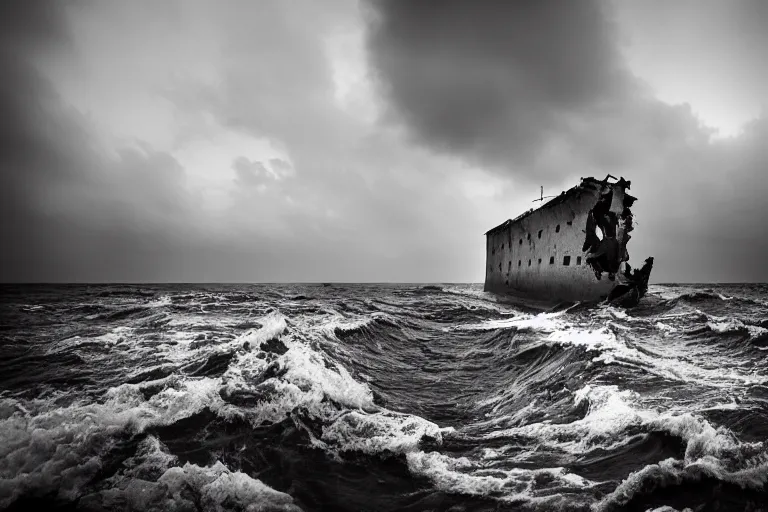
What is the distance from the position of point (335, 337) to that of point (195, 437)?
663cm

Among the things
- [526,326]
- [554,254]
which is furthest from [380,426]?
[554,254]

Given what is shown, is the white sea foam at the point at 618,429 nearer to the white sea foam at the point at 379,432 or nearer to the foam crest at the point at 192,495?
the white sea foam at the point at 379,432

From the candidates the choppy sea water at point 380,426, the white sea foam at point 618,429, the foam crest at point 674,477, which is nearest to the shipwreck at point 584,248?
the choppy sea water at point 380,426

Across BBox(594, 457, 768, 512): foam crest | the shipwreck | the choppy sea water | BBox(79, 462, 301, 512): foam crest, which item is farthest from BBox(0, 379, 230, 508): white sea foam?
the shipwreck

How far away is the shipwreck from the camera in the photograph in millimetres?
18281

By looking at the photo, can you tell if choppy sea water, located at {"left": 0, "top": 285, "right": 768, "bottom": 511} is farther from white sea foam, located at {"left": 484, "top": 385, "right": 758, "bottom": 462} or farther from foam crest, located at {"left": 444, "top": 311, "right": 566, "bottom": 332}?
foam crest, located at {"left": 444, "top": 311, "right": 566, "bottom": 332}

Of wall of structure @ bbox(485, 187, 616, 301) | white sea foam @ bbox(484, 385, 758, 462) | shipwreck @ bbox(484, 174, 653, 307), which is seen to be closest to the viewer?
white sea foam @ bbox(484, 385, 758, 462)

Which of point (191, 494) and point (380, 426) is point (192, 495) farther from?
point (380, 426)

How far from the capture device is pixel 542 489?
139 inches

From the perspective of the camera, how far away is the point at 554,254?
A: 74.8 ft

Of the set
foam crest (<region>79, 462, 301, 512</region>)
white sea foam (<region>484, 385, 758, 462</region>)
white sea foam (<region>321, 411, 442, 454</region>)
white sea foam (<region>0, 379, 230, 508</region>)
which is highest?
white sea foam (<region>484, 385, 758, 462</region>)

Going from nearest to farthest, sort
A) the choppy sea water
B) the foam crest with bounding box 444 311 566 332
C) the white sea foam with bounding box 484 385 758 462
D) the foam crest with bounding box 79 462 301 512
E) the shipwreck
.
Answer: the foam crest with bounding box 79 462 301 512, the choppy sea water, the white sea foam with bounding box 484 385 758 462, the foam crest with bounding box 444 311 566 332, the shipwreck

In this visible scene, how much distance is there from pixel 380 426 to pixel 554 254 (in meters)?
20.9

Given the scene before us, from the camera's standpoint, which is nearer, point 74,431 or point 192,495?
point 192,495
